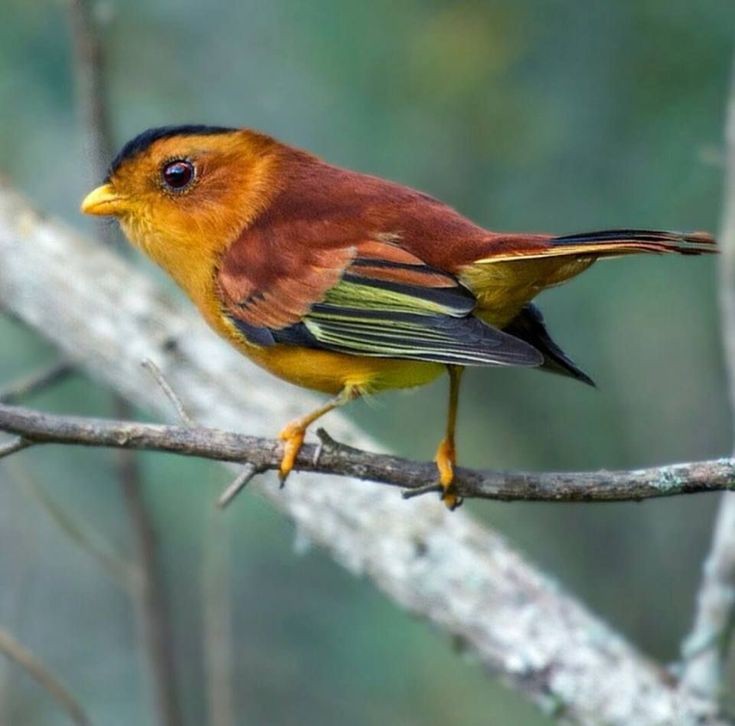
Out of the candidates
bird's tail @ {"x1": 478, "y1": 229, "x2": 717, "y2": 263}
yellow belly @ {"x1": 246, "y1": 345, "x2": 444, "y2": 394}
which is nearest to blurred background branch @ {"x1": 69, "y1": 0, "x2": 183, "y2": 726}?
yellow belly @ {"x1": 246, "y1": 345, "x2": 444, "y2": 394}

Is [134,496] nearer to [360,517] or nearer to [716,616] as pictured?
[360,517]

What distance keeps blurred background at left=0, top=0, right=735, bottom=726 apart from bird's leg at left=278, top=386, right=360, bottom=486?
7.01ft

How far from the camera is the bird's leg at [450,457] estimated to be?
11.2 ft

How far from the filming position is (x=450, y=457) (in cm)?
351

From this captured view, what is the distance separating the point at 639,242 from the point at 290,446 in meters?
0.94

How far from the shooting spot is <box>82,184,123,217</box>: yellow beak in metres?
4.00

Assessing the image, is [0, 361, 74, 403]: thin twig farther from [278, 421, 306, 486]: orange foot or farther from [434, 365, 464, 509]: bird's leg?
[434, 365, 464, 509]: bird's leg

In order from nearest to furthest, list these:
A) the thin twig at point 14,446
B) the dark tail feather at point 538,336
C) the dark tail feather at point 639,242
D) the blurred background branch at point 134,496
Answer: the thin twig at point 14,446 < the dark tail feather at point 639,242 < the dark tail feather at point 538,336 < the blurred background branch at point 134,496

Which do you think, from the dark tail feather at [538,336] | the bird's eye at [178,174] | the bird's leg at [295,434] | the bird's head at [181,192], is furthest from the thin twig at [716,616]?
the bird's eye at [178,174]

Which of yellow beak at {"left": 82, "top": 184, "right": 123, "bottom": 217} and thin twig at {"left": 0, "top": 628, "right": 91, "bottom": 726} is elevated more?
A: yellow beak at {"left": 82, "top": 184, "right": 123, "bottom": 217}

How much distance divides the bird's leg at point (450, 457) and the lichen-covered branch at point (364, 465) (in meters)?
0.03

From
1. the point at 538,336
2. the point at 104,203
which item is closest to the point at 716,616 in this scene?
the point at 538,336

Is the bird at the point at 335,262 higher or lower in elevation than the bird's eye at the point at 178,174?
lower

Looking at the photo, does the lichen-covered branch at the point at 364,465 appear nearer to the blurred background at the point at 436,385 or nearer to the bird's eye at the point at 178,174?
the bird's eye at the point at 178,174
